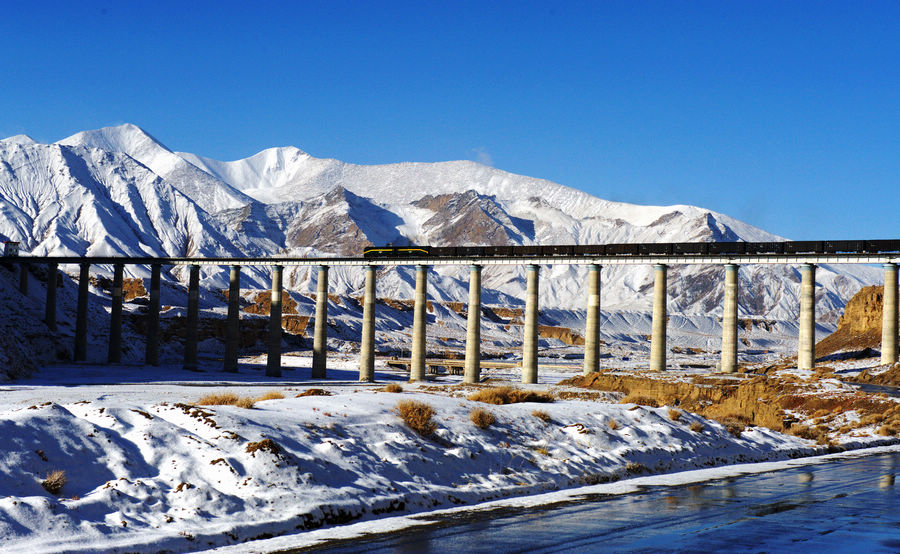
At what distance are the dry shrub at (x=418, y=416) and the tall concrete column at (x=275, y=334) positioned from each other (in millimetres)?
69215

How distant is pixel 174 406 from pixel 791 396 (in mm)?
43025

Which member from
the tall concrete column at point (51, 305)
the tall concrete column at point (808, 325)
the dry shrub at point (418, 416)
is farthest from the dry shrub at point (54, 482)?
the tall concrete column at point (51, 305)

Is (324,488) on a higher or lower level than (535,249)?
lower

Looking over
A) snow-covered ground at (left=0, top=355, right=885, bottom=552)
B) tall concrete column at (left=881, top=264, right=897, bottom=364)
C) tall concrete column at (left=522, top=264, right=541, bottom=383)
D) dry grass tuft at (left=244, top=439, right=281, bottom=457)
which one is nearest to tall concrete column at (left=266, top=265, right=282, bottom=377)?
tall concrete column at (left=522, top=264, right=541, bottom=383)

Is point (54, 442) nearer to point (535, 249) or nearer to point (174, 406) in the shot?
point (174, 406)

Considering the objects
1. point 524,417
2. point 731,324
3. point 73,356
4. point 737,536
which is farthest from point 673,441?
point 73,356

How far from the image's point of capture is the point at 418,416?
25969mm

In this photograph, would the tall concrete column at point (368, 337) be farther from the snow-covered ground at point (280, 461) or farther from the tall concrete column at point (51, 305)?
the snow-covered ground at point (280, 461)

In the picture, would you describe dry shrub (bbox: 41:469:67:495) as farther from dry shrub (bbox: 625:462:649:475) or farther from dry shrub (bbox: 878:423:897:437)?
dry shrub (bbox: 878:423:897:437)

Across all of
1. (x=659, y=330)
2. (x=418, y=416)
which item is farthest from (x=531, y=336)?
(x=418, y=416)

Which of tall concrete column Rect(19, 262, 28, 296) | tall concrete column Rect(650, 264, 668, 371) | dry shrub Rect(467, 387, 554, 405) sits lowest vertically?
dry shrub Rect(467, 387, 554, 405)

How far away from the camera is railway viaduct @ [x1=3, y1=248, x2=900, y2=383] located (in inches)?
2869

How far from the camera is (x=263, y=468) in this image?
20.7 metres

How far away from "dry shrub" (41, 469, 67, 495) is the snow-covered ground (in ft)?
0.41
